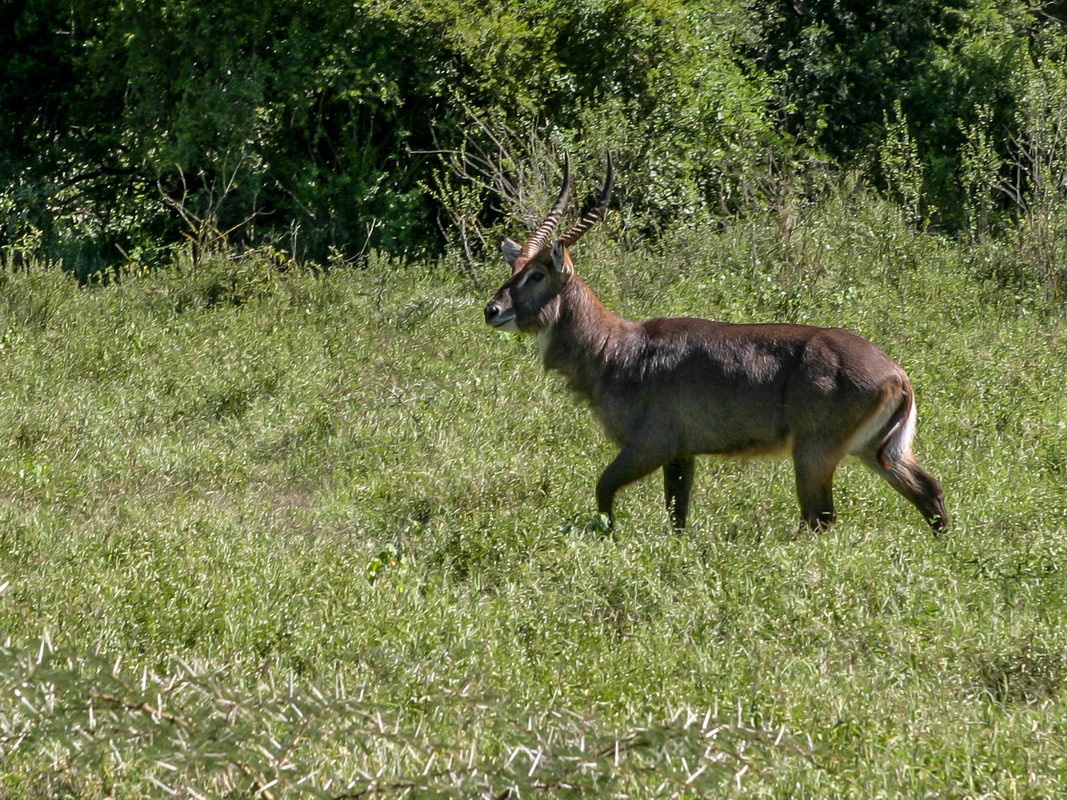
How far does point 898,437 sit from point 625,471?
1262 millimetres

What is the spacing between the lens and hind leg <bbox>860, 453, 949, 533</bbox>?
6176 mm

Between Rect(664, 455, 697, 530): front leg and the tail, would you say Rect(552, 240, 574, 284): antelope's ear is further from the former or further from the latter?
the tail

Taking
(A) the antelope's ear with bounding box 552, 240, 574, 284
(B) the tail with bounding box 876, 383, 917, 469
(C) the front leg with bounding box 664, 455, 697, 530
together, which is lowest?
(C) the front leg with bounding box 664, 455, 697, 530

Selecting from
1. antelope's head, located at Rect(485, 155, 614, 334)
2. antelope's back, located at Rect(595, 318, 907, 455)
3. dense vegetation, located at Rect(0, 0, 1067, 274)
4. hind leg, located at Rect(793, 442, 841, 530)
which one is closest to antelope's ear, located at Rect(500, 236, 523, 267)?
antelope's head, located at Rect(485, 155, 614, 334)

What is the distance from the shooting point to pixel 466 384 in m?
8.73

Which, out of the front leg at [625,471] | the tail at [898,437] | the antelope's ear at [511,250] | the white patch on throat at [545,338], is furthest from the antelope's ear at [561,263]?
the tail at [898,437]

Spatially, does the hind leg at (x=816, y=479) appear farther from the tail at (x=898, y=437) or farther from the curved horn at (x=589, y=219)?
the curved horn at (x=589, y=219)

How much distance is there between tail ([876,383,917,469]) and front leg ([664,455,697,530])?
2.99ft

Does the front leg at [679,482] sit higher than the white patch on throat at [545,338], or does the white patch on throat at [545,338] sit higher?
the white patch on throat at [545,338]

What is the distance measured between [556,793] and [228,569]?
2917 mm

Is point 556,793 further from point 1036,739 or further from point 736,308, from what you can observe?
point 736,308

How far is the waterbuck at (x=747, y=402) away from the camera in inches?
238

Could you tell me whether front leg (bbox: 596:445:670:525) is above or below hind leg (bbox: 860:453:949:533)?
below

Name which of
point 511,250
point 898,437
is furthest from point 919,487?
point 511,250
